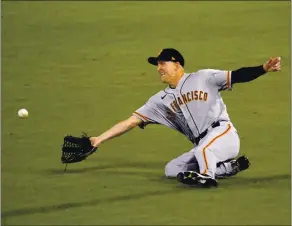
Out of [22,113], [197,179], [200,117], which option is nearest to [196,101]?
[200,117]

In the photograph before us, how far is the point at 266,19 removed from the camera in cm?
1698

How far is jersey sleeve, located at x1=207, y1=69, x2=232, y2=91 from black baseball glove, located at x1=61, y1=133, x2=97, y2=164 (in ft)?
4.56

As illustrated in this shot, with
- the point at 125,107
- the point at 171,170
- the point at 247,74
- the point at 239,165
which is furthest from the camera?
the point at 125,107

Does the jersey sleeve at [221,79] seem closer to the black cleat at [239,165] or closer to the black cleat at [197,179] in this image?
the black cleat at [239,165]

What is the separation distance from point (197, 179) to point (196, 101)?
0.79 metres

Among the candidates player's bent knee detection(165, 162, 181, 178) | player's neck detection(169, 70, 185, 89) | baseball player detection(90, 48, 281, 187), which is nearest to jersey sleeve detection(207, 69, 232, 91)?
baseball player detection(90, 48, 281, 187)

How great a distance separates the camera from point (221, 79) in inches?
411

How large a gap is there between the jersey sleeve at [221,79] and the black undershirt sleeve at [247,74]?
0.05 m

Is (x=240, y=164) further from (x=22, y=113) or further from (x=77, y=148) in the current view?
(x=22, y=113)

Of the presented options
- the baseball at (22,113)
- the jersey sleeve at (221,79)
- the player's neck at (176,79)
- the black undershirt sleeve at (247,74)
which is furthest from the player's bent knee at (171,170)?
the baseball at (22,113)

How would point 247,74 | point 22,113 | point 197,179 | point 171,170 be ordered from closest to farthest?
point 197,179, point 247,74, point 171,170, point 22,113

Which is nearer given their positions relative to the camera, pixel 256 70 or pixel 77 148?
pixel 256 70

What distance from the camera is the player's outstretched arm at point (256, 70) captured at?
→ 10078 mm

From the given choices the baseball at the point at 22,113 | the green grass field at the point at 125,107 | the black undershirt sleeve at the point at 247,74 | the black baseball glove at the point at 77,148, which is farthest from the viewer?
the baseball at the point at 22,113
